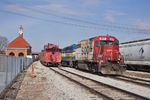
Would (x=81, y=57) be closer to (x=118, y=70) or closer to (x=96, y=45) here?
(x=96, y=45)

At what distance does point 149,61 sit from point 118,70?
17.2ft

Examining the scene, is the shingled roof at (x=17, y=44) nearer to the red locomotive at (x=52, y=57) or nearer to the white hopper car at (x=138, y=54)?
the red locomotive at (x=52, y=57)

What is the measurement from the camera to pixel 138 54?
1950 centimetres

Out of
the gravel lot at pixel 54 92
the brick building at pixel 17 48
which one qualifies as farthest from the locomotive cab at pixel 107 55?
the brick building at pixel 17 48

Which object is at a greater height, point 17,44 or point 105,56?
point 17,44

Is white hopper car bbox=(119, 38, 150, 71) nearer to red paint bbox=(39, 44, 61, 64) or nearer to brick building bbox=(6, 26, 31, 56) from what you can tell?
red paint bbox=(39, 44, 61, 64)

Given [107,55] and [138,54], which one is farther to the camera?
[138,54]

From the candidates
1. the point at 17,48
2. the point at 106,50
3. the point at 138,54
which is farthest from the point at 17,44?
the point at 106,50

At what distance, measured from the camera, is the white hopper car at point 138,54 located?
18.2 m

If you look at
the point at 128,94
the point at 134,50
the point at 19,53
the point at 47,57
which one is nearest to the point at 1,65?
the point at 128,94

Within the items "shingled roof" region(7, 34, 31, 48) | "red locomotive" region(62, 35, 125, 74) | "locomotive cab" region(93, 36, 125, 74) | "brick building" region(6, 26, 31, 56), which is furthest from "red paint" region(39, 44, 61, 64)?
"shingled roof" region(7, 34, 31, 48)

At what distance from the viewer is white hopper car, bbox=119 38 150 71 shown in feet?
59.6

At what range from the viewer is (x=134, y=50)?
20312 millimetres

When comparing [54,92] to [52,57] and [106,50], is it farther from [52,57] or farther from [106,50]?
[52,57]
